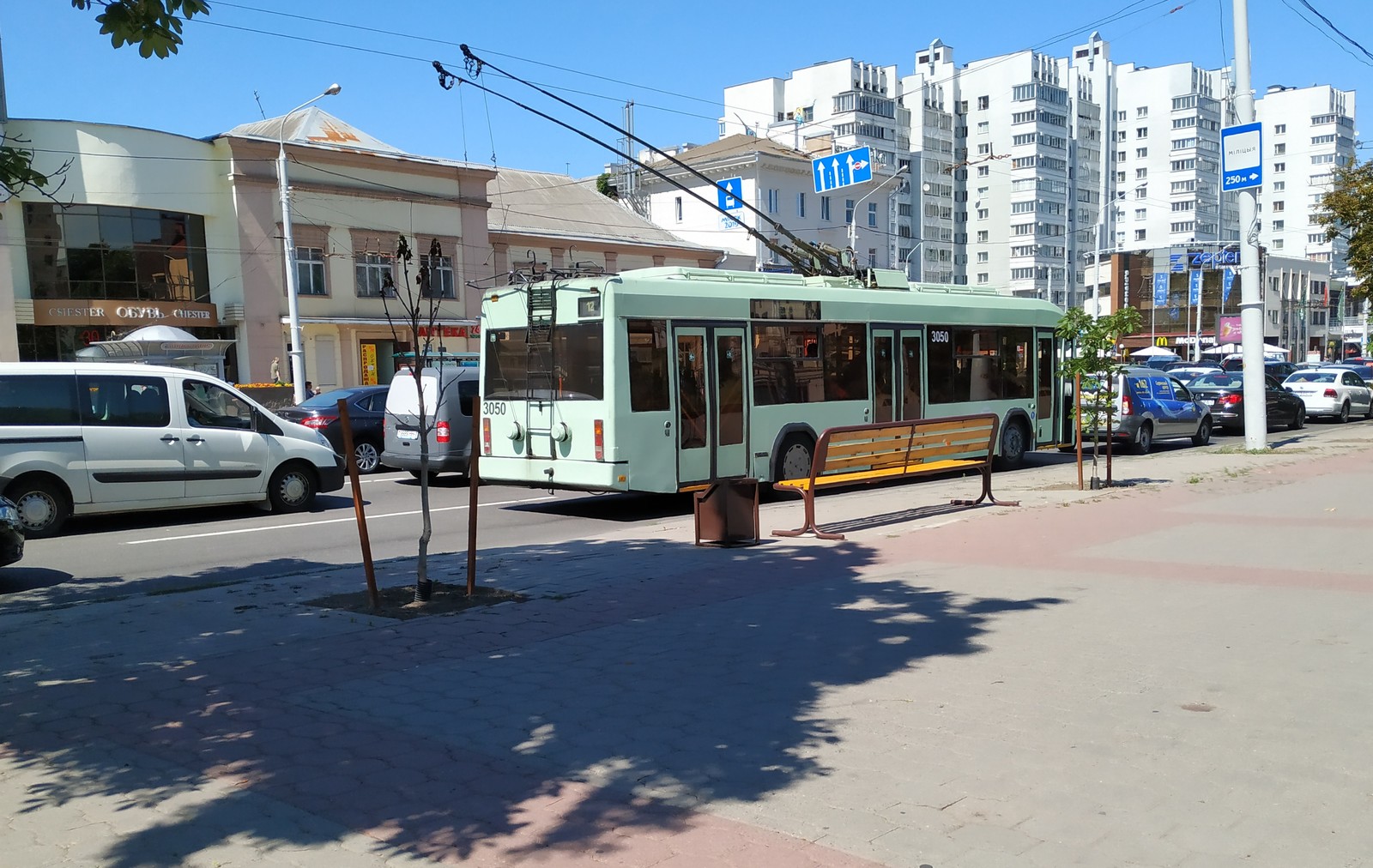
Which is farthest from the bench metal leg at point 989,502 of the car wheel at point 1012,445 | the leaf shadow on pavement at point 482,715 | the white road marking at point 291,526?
the white road marking at point 291,526

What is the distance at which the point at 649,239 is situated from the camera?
166 feet

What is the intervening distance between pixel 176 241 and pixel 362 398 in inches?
718

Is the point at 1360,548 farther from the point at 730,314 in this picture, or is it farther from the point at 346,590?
the point at 346,590

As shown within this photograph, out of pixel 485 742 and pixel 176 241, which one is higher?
pixel 176 241

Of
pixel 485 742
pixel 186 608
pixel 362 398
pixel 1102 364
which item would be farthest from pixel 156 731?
pixel 362 398

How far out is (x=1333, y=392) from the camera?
3183 centimetres

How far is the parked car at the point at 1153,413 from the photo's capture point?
21219mm

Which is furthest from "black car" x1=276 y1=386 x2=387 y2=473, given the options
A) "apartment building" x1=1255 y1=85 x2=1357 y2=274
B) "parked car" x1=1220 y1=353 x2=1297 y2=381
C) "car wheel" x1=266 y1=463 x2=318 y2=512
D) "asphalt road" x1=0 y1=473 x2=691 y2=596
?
"apartment building" x1=1255 y1=85 x2=1357 y2=274

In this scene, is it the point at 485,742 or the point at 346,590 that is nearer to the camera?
the point at 485,742

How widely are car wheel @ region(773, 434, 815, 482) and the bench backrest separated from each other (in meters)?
1.61

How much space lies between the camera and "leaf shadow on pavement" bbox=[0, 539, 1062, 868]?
4.27 meters

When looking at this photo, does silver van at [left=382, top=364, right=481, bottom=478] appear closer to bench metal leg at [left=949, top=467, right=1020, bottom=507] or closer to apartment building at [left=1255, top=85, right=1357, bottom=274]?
bench metal leg at [left=949, top=467, right=1020, bottom=507]

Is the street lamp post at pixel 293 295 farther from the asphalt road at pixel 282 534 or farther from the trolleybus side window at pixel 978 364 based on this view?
the trolleybus side window at pixel 978 364

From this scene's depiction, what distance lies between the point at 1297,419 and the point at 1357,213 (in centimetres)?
534
